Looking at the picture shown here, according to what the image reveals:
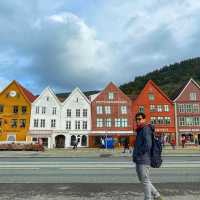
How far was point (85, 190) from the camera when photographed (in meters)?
8.16

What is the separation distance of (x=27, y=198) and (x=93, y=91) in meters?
80.2

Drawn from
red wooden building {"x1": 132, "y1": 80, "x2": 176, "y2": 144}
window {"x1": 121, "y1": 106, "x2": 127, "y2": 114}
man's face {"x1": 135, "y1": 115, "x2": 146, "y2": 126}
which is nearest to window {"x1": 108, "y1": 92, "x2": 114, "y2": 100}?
window {"x1": 121, "y1": 106, "x2": 127, "y2": 114}

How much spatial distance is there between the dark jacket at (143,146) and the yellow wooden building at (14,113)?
2292 inches

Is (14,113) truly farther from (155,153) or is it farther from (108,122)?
(155,153)

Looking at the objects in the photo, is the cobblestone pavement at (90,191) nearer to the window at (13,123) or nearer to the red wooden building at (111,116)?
the red wooden building at (111,116)

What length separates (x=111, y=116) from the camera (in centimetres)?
6469

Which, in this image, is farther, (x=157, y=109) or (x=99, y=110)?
(x=157, y=109)

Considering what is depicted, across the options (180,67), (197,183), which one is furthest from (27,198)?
(180,67)

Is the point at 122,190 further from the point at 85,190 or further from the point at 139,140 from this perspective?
the point at 139,140

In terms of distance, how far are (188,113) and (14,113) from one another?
35.2 m

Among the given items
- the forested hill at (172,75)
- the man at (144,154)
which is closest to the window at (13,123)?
the man at (144,154)

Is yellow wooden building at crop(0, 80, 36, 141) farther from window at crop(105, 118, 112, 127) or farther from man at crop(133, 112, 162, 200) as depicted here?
man at crop(133, 112, 162, 200)

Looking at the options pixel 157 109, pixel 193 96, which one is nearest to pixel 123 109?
pixel 157 109

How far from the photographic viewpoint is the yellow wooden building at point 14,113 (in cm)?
6266
